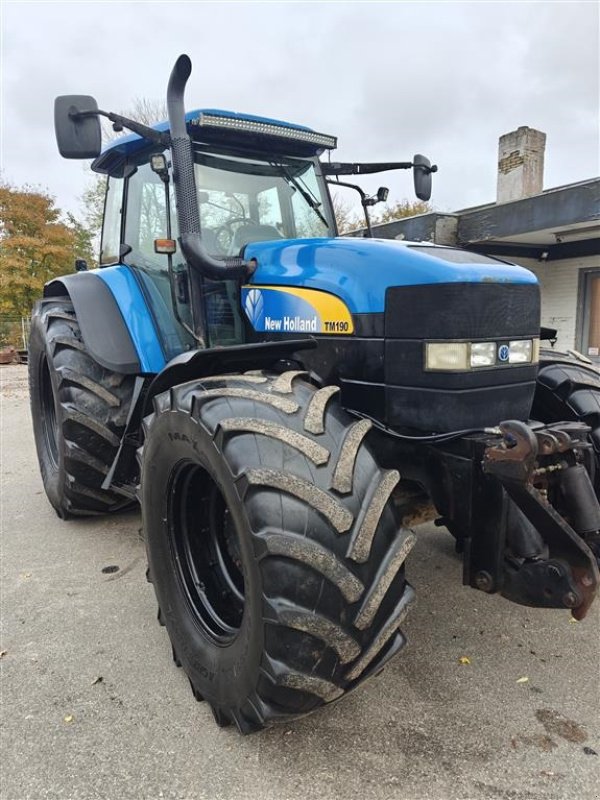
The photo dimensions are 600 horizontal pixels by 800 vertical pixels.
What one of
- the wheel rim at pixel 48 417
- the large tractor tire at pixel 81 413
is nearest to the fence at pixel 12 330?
the wheel rim at pixel 48 417

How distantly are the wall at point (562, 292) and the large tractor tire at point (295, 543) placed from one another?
10.4m

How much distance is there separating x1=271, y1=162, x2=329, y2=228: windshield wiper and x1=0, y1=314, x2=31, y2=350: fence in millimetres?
22926

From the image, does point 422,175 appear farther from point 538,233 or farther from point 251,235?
point 538,233

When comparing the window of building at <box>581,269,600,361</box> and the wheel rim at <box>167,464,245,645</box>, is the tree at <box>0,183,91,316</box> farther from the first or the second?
the wheel rim at <box>167,464,245,645</box>

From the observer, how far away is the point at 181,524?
8.07ft

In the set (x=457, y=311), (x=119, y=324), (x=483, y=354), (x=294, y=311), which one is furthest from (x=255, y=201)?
(x=483, y=354)

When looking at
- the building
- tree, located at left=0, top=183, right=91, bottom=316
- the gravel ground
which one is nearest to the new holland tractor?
the gravel ground

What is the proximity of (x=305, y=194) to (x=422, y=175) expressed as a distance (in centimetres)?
80

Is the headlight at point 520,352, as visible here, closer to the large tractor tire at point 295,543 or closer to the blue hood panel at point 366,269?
the blue hood panel at point 366,269

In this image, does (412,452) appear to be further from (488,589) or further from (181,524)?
(181,524)

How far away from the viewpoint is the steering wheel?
3.01 m

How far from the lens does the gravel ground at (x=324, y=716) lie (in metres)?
1.86

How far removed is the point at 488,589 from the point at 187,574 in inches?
47.5

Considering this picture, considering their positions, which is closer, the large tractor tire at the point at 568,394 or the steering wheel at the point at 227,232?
the large tractor tire at the point at 568,394
